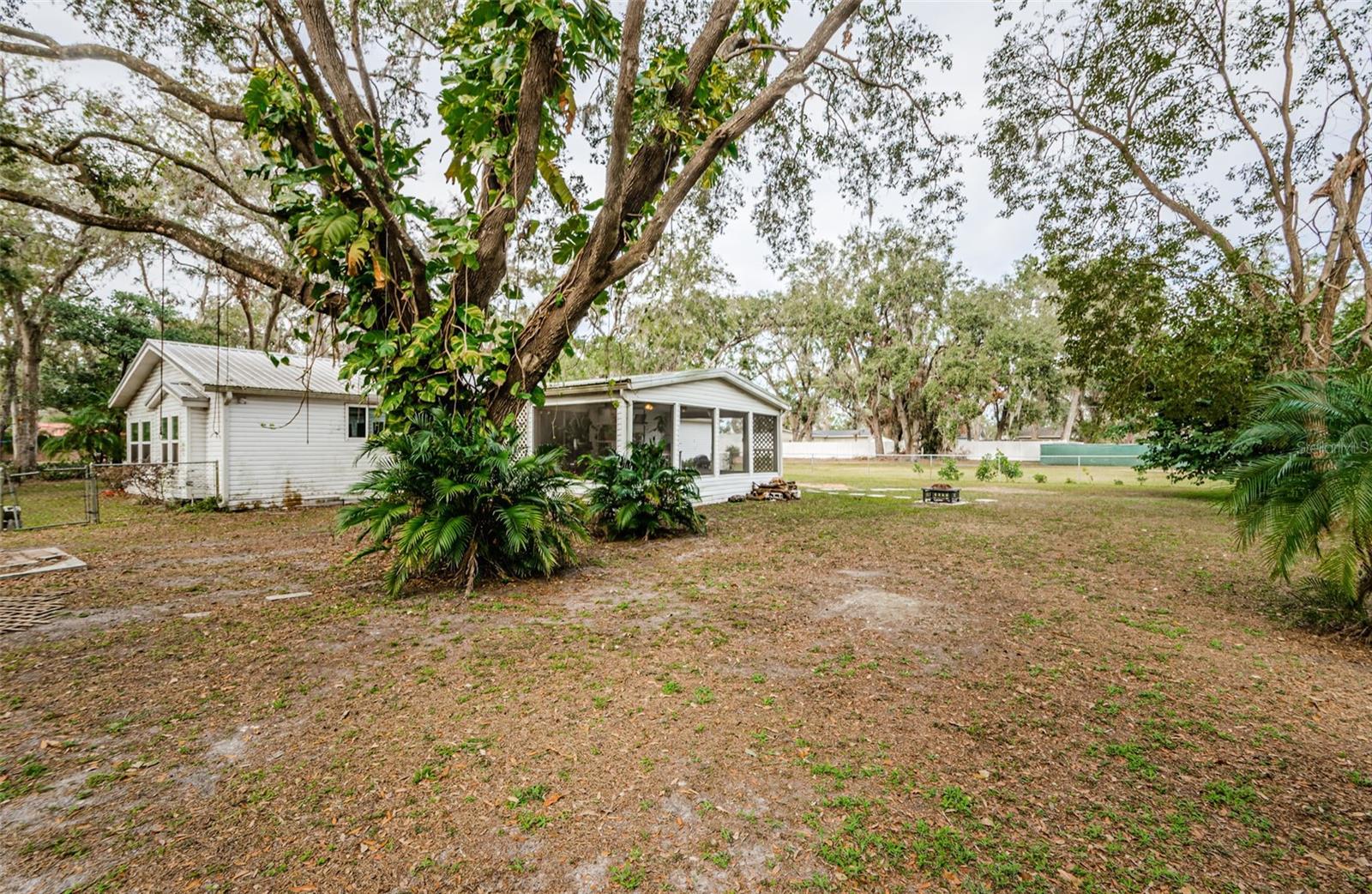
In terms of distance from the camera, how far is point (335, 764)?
2.47 metres

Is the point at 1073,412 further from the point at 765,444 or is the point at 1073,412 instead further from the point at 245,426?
the point at 245,426

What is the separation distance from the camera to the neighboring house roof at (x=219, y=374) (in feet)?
36.3

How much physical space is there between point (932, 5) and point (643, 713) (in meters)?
8.75

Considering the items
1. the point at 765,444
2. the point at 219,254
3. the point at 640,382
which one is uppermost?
the point at 219,254

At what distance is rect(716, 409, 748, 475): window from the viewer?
13508 millimetres

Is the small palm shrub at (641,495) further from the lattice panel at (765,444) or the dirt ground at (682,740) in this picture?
the lattice panel at (765,444)

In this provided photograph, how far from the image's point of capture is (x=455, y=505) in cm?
530

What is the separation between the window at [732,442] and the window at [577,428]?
274 cm

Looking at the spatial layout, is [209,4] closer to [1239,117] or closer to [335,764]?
[335,764]

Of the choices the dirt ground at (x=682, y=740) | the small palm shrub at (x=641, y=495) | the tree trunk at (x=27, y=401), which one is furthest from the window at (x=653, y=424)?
the tree trunk at (x=27, y=401)

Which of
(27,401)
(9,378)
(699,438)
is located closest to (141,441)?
(27,401)

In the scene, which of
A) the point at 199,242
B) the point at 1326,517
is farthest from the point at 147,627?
the point at 1326,517

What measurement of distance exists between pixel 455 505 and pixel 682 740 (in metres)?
3.46

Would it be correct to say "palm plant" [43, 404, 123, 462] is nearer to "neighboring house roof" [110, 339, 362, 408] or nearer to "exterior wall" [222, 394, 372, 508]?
"neighboring house roof" [110, 339, 362, 408]
